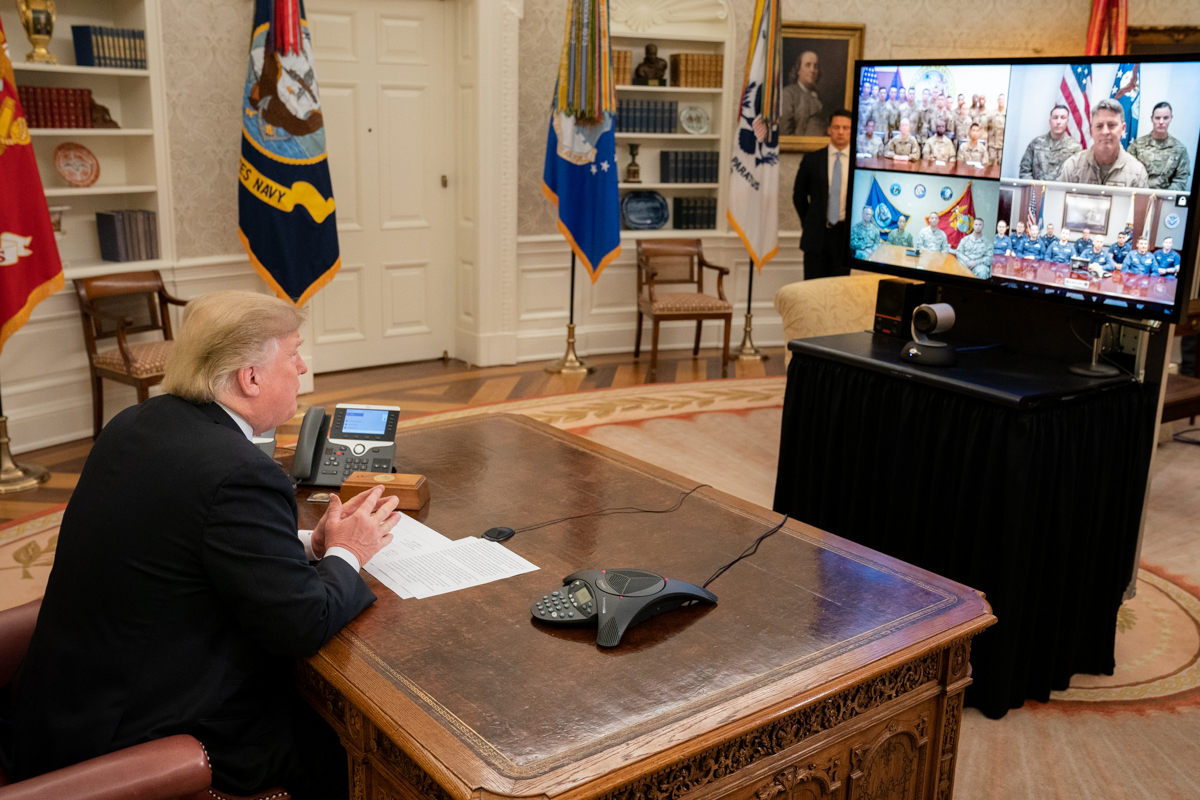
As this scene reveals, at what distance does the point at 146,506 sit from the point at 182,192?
14.6ft

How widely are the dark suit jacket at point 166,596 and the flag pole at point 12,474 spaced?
329 centimetres

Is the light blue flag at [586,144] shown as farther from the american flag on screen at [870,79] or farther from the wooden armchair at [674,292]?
the american flag on screen at [870,79]

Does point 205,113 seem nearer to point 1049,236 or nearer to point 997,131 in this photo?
point 997,131

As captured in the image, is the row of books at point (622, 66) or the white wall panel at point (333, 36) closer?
the white wall panel at point (333, 36)

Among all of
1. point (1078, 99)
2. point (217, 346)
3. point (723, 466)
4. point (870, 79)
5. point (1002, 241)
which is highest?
point (870, 79)

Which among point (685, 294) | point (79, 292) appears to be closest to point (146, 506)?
point (79, 292)

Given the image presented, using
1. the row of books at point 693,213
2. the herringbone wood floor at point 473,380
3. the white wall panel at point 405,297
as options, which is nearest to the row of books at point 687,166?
the row of books at point 693,213

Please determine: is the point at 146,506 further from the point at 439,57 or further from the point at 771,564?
the point at 439,57

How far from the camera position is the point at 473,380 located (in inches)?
265

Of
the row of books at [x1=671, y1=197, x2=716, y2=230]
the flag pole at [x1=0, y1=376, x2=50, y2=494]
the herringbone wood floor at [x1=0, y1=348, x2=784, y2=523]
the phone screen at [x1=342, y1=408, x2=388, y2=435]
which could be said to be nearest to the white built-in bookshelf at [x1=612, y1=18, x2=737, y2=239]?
the row of books at [x1=671, y1=197, x2=716, y2=230]

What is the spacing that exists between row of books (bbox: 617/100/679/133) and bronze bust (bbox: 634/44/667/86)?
0.46 feet

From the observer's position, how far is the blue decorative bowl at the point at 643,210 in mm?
7562

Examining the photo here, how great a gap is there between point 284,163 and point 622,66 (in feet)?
8.79

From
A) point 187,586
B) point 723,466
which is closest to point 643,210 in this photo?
point 723,466
